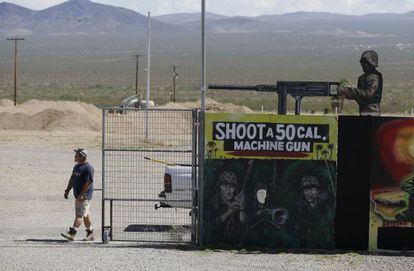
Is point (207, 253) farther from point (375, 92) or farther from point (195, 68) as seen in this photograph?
point (195, 68)

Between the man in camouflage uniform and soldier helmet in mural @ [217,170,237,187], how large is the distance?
2.04 meters

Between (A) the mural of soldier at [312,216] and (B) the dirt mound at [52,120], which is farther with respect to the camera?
(B) the dirt mound at [52,120]

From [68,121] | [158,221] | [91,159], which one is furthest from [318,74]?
[158,221]

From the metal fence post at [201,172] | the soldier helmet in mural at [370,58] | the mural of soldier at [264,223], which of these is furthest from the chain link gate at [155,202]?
the soldier helmet in mural at [370,58]

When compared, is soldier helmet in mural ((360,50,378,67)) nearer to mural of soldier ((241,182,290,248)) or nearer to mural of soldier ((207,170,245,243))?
mural of soldier ((241,182,290,248))

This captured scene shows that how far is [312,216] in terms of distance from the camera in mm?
13578

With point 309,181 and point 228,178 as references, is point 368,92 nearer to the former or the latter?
point 309,181

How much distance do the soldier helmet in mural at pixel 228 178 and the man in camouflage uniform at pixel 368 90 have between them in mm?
2040

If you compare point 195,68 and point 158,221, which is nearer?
point 158,221

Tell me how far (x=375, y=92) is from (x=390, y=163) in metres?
1.20

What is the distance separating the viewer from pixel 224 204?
13.6 metres

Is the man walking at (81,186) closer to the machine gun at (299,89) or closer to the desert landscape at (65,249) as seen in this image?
the desert landscape at (65,249)

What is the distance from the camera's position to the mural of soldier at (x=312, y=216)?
44.4 ft

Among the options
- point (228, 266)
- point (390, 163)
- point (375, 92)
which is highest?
point (375, 92)
